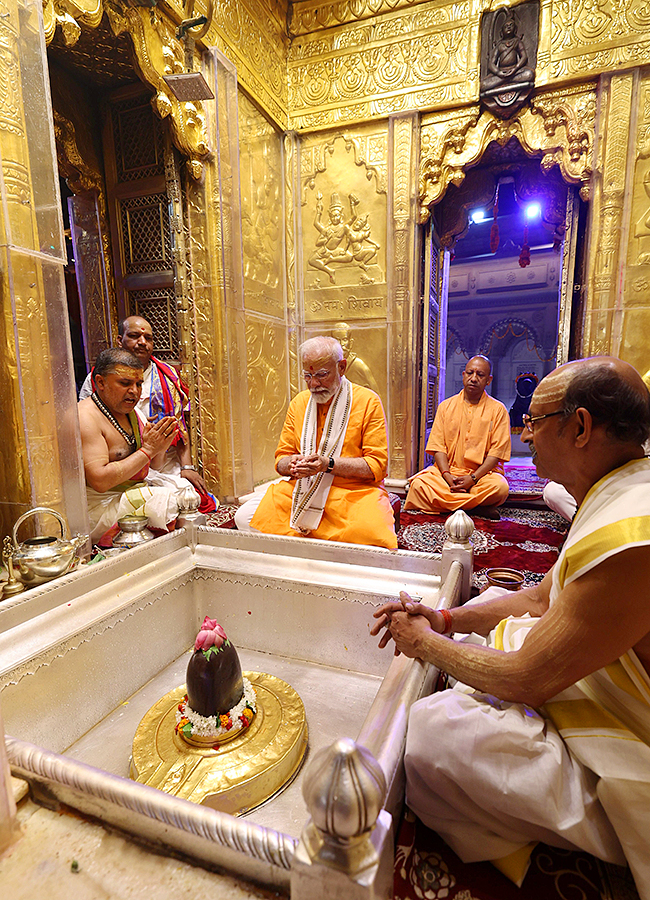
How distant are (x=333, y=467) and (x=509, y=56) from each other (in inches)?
200

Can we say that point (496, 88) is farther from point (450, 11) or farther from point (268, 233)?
point (268, 233)

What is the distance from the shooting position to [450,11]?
5.12m

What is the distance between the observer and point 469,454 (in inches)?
191

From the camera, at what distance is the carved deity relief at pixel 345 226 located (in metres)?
5.68

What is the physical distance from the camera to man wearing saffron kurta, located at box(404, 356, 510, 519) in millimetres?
4633

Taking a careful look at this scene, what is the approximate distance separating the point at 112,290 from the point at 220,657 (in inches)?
197

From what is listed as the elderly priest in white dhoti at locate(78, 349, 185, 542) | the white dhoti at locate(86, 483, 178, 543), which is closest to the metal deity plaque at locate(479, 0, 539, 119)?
the elderly priest in white dhoti at locate(78, 349, 185, 542)

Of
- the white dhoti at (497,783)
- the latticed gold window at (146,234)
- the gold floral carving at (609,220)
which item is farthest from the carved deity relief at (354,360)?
the white dhoti at (497,783)

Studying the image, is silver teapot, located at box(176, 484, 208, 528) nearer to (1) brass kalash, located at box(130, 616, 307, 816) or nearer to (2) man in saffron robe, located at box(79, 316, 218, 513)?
(1) brass kalash, located at box(130, 616, 307, 816)

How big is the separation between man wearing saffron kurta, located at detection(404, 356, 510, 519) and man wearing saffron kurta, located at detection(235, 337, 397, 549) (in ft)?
5.51

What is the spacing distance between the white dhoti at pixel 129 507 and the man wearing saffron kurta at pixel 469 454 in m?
2.60

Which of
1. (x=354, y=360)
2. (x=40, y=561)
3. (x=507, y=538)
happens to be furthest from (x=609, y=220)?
(x=40, y=561)

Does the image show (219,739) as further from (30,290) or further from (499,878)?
(30,290)

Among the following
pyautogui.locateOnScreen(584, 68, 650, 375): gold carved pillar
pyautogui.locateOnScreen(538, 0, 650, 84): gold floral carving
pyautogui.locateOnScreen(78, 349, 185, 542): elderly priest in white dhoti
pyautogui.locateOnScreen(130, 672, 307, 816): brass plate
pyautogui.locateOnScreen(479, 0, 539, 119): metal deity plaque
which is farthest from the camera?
pyautogui.locateOnScreen(479, 0, 539, 119): metal deity plaque
